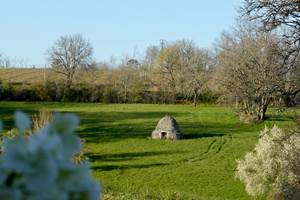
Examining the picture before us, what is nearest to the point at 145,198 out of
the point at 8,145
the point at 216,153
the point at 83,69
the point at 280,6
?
the point at 280,6

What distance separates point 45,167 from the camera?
46.5 inches

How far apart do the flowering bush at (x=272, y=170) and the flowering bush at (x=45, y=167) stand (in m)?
17.8

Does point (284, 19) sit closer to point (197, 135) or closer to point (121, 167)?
point (121, 167)

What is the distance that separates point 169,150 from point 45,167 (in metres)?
36.1

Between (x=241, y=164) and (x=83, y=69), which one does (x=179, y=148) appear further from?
(x=83, y=69)

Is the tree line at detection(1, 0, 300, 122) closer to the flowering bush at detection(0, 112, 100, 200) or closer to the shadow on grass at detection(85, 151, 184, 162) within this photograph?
the shadow on grass at detection(85, 151, 184, 162)

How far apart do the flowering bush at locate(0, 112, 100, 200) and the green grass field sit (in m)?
6.99

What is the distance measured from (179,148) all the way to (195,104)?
119 ft

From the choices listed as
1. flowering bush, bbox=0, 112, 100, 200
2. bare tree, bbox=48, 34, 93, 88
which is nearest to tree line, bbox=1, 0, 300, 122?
bare tree, bbox=48, 34, 93, 88

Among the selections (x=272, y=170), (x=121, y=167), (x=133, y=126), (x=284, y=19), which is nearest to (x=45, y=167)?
(x=284, y=19)

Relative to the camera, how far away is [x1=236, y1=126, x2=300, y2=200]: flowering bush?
765 inches

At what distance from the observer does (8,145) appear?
1249mm

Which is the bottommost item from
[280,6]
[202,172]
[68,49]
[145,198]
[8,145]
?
[202,172]

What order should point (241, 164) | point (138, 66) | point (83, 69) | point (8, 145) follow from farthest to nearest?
point (138, 66)
point (83, 69)
point (241, 164)
point (8, 145)
